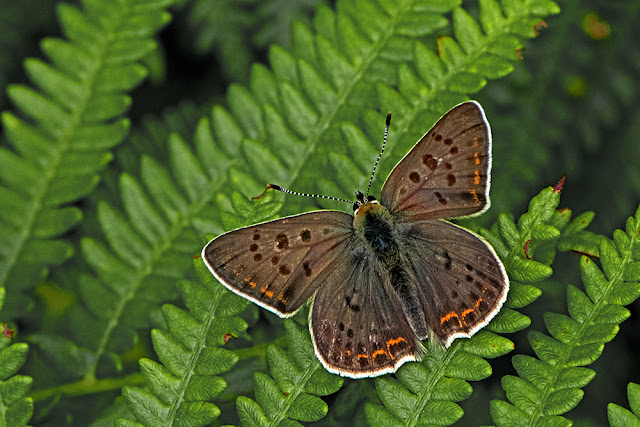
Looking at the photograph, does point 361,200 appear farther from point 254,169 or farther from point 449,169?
point 254,169

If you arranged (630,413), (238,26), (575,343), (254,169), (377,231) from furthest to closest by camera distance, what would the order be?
(238,26) → (254,169) → (377,231) → (575,343) → (630,413)

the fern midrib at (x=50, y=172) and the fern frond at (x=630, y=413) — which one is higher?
the fern midrib at (x=50, y=172)

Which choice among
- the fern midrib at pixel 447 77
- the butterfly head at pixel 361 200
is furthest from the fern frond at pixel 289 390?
the fern midrib at pixel 447 77

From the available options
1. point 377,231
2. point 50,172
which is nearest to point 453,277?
point 377,231

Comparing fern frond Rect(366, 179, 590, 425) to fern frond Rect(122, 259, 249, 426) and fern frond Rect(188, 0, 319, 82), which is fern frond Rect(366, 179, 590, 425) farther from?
fern frond Rect(188, 0, 319, 82)

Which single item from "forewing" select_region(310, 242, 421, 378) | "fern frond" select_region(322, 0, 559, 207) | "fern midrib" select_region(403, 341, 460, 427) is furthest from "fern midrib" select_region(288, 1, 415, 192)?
"fern midrib" select_region(403, 341, 460, 427)

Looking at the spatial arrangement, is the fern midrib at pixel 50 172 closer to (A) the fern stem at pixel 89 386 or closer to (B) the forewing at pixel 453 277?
(A) the fern stem at pixel 89 386
